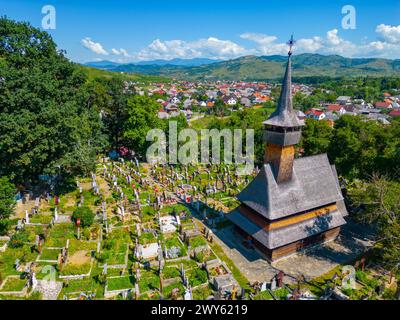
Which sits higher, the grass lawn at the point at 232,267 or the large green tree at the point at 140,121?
the large green tree at the point at 140,121

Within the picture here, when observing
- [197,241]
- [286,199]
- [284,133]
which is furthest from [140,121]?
[286,199]

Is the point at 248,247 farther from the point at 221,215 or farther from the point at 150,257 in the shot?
the point at 150,257

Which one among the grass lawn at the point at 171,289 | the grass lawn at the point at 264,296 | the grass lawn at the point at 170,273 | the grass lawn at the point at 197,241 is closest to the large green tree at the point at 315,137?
the grass lawn at the point at 197,241

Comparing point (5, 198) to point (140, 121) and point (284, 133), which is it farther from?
point (140, 121)

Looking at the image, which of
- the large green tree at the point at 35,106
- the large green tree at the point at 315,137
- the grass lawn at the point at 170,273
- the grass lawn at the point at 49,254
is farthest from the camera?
the large green tree at the point at 315,137

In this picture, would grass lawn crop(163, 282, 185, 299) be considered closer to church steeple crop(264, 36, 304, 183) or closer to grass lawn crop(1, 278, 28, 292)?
grass lawn crop(1, 278, 28, 292)

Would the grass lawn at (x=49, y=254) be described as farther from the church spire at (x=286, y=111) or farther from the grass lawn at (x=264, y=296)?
the church spire at (x=286, y=111)
